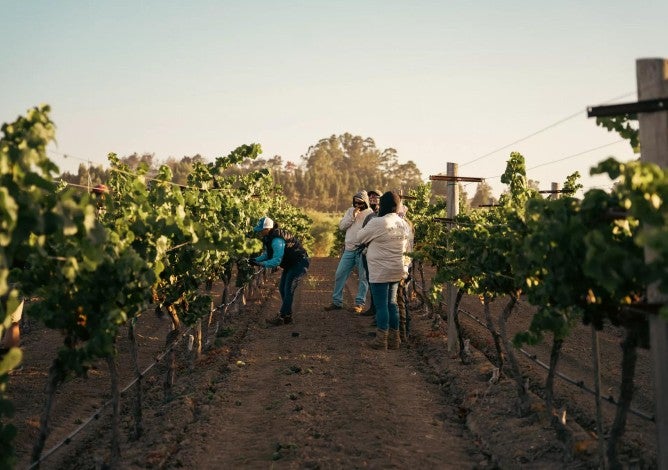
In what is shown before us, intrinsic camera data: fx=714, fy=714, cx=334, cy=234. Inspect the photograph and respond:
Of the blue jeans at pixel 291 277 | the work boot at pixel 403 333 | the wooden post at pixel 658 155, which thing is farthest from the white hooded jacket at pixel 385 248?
the wooden post at pixel 658 155

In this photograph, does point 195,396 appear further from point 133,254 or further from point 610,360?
point 610,360

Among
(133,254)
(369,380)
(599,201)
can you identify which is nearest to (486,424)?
(369,380)

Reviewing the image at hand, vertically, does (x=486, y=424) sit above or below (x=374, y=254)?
below

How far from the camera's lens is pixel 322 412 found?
7289 mm

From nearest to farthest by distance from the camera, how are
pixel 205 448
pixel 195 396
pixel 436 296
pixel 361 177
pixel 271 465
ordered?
pixel 271 465 → pixel 205 448 → pixel 195 396 → pixel 436 296 → pixel 361 177

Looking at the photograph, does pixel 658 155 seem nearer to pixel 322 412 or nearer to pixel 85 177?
pixel 322 412

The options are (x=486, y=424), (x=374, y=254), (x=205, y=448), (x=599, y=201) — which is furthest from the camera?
(x=374, y=254)

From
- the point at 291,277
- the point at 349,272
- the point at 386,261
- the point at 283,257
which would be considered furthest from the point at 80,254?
the point at 349,272

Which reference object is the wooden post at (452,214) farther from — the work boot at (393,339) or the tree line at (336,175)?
the tree line at (336,175)

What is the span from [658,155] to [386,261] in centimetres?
613

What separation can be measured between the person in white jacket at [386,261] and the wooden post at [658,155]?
597cm

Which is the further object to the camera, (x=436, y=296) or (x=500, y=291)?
(x=436, y=296)

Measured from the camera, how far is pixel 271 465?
19.4 ft

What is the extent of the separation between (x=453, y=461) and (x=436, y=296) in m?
3.51
